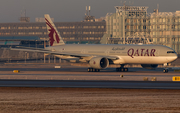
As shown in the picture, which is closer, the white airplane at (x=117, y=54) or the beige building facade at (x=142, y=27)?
the white airplane at (x=117, y=54)

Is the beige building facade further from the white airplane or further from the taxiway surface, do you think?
the taxiway surface

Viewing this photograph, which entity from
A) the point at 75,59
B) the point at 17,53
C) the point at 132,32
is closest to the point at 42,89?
the point at 75,59

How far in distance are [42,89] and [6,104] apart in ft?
26.4

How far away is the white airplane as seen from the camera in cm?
5872

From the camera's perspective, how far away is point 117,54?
2443 inches

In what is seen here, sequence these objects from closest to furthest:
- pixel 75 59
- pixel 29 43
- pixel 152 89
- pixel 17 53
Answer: pixel 152 89 → pixel 75 59 → pixel 17 53 → pixel 29 43

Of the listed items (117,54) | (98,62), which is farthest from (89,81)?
(117,54)

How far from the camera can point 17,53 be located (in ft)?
486

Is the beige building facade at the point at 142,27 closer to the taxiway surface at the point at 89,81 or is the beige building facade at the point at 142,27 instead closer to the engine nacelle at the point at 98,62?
the engine nacelle at the point at 98,62

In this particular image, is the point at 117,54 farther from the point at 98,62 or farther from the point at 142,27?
the point at 142,27

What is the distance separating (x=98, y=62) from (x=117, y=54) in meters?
4.90

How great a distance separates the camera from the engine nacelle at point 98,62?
59.4m

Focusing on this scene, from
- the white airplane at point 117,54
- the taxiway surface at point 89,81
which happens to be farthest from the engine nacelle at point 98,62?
the taxiway surface at point 89,81

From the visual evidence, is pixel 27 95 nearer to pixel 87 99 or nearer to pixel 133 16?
pixel 87 99
